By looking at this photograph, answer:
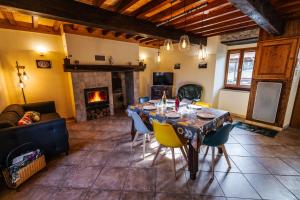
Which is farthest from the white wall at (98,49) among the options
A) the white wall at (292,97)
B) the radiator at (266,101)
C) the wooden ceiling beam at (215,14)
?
the white wall at (292,97)

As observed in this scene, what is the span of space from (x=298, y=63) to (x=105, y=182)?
4658 mm

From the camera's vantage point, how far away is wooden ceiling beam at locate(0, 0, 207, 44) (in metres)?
1.87

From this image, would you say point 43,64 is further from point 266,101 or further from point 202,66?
point 266,101

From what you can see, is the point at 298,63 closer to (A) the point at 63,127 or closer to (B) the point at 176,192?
(B) the point at 176,192

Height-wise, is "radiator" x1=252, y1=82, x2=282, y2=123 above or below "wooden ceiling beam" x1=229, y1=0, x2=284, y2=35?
below

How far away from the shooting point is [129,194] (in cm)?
179

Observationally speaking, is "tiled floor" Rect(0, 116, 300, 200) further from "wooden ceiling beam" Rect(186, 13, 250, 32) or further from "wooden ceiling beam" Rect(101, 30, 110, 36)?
"wooden ceiling beam" Rect(101, 30, 110, 36)

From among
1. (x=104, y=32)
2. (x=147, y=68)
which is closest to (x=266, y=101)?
(x=147, y=68)

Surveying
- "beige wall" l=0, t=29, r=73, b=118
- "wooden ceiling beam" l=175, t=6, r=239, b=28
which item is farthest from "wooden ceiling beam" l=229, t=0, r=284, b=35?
"beige wall" l=0, t=29, r=73, b=118

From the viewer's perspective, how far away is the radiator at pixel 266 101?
3485 mm

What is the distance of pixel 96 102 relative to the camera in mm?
4586

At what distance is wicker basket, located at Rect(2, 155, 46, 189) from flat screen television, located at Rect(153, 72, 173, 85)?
437 centimetres

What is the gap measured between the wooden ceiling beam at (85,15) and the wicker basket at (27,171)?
208 cm

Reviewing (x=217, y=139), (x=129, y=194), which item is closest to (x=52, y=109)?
(x=129, y=194)
